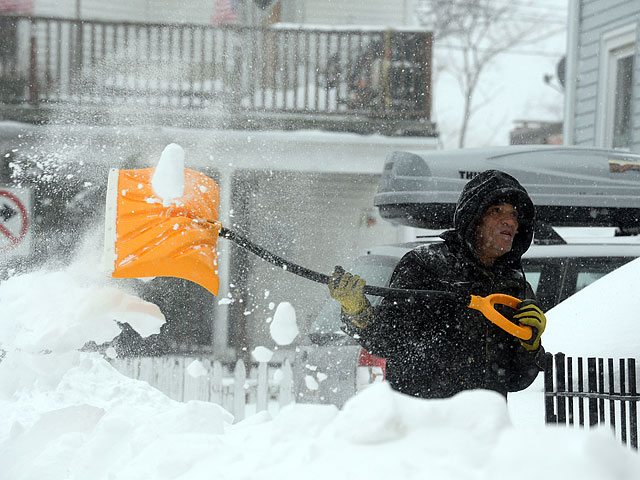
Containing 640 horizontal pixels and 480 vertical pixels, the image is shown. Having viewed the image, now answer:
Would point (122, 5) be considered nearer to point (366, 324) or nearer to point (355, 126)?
point (355, 126)

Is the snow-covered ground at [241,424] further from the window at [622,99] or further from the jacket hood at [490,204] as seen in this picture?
the window at [622,99]

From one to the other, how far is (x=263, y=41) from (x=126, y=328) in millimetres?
3786

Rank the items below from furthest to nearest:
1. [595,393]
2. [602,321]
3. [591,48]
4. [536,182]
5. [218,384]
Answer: [591,48]
[218,384]
[536,182]
[602,321]
[595,393]

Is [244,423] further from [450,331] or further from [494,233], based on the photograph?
[494,233]

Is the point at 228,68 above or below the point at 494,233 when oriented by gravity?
above

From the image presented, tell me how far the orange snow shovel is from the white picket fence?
139 inches

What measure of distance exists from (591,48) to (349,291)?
9114 millimetres

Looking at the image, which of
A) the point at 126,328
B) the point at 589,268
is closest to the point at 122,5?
the point at 126,328

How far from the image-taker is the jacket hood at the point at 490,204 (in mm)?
2600

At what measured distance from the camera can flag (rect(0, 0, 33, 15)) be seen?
9.23 metres

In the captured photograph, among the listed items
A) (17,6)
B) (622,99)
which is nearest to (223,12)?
(17,6)

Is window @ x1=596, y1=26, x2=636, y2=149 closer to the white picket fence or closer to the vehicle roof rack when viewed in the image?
the vehicle roof rack

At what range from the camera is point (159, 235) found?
2.81m

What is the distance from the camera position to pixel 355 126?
8.94 metres
